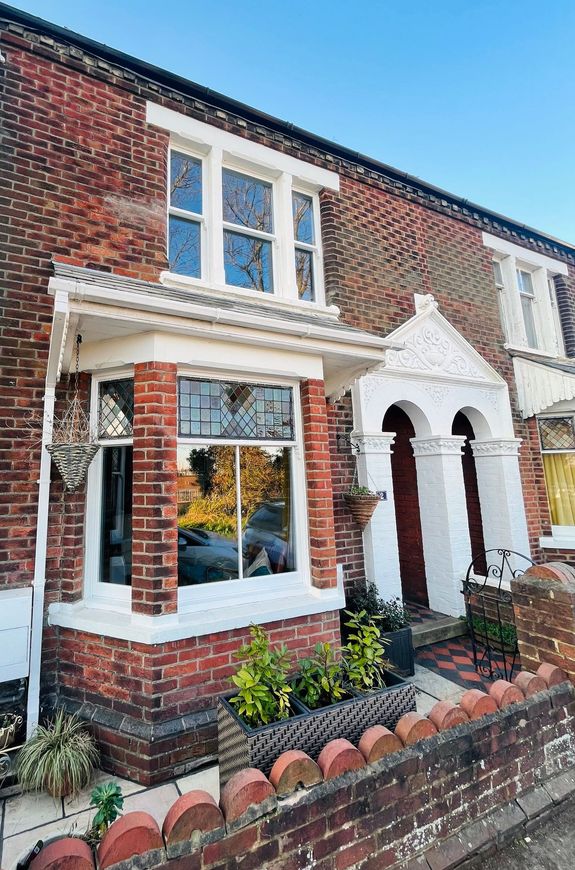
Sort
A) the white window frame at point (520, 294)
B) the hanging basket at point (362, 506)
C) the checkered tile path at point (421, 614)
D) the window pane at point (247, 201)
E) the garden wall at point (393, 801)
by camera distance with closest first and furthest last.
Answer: the garden wall at point (393, 801), the hanging basket at point (362, 506), the window pane at point (247, 201), the checkered tile path at point (421, 614), the white window frame at point (520, 294)

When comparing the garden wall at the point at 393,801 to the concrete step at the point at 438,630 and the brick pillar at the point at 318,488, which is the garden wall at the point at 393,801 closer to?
the brick pillar at the point at 318,488

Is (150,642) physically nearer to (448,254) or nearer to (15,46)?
(15,46)

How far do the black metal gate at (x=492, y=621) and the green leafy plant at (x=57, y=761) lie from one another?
155 inches

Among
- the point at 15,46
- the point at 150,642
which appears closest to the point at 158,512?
the point at 150,642

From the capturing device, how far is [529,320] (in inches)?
337

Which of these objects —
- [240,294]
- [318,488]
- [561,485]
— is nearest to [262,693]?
[318,488]

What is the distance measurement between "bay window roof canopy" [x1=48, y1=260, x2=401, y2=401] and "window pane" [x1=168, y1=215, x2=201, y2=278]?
141cm

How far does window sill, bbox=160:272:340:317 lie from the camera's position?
15.4ft

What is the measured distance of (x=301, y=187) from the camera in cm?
611

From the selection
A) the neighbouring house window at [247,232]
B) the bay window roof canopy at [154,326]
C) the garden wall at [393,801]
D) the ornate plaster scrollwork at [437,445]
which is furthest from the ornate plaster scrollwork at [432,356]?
the garden wall at [393,801]

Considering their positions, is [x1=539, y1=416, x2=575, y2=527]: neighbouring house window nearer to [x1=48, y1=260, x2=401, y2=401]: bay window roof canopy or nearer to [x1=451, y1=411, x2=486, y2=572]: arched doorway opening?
[x1=451, y1=411, x2=486, y2=572]: arched doorway opening

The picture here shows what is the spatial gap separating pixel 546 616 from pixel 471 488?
4813 millimetres

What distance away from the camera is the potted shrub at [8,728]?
2943mm

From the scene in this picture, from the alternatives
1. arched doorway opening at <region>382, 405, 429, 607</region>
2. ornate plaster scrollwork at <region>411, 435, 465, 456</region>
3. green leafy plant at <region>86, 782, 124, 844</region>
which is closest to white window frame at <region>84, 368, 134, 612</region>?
green leafy plant at <region>86, 782, 124, 844</region>
